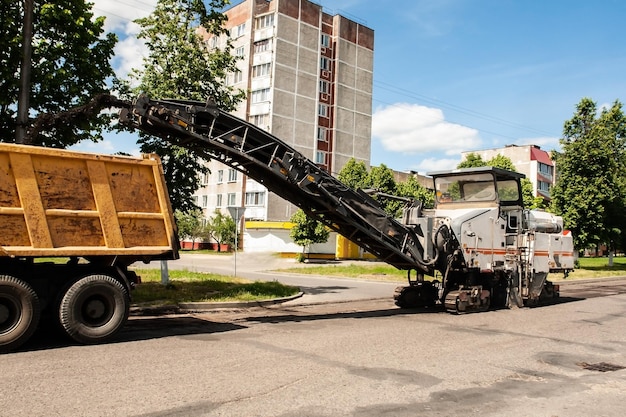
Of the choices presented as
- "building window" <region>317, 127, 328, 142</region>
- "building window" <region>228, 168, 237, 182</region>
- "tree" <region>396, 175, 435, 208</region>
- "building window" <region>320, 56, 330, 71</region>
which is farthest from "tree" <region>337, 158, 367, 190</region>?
"building window" <region>320, 56, 330, 71</region>

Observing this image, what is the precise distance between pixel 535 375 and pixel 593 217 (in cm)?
3214

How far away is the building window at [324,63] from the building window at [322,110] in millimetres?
4030

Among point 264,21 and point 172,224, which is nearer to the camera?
point 172,224

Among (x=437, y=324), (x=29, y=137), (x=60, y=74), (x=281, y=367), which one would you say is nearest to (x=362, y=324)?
(x=437, y=324)

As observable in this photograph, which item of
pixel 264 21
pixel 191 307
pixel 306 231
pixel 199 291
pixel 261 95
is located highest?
pixel 264 21

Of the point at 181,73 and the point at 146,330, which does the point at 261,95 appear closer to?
the point at 181,73

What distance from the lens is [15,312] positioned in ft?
25.5

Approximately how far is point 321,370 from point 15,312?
4.48 metres

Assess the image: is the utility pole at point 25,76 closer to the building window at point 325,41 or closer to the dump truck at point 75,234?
the dump truck at point 75,234

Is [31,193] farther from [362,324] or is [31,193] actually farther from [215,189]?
[215,189]

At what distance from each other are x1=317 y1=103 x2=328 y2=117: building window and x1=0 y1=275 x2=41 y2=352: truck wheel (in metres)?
51.3

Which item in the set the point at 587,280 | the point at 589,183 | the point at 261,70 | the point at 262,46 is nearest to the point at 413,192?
the point at 589,183

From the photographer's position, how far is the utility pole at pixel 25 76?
12.3m

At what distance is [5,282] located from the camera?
7.67 m
